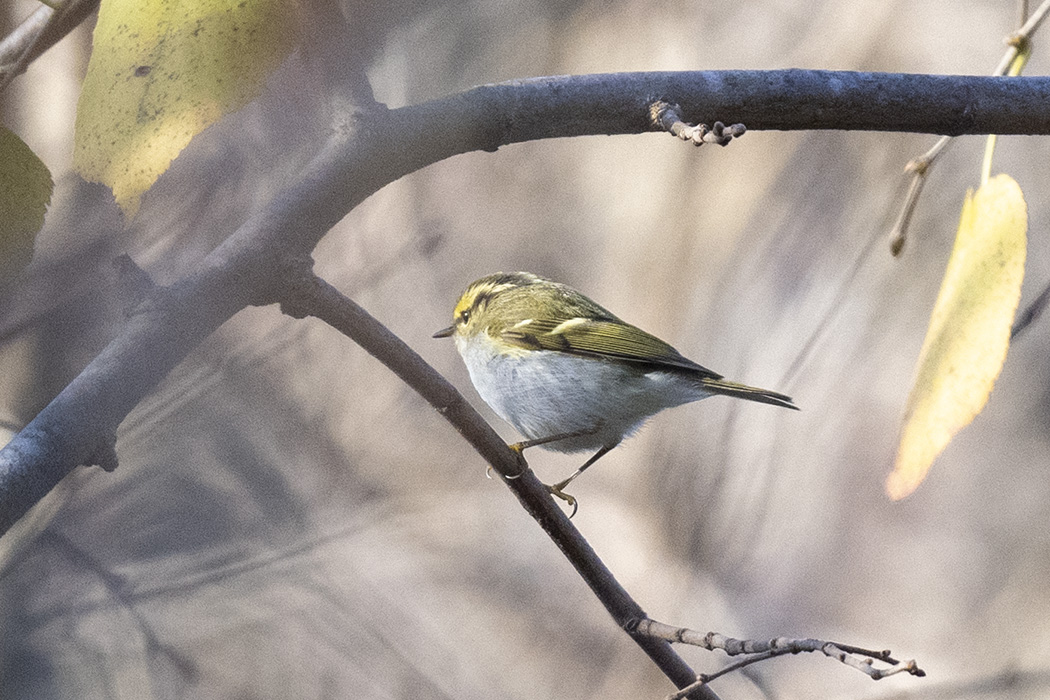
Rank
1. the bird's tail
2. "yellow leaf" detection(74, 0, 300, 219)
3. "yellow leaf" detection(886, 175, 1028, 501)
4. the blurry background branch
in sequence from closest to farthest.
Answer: "yellow leaf" detection(74, 0, 300, 219) → the blurry background branch → "yellow leaf" detection(886, 175, 1028, 501) → the bird's tail

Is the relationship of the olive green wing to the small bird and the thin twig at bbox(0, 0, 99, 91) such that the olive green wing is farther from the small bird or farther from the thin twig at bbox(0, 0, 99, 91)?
the thin twig at bbox(0, 0, 99, 91)

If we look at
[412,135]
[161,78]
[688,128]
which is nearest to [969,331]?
[688,128]

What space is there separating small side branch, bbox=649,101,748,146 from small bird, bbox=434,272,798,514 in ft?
1.14

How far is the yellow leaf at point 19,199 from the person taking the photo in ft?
1.34

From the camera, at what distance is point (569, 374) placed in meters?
1.00

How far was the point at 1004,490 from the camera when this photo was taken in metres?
1.93

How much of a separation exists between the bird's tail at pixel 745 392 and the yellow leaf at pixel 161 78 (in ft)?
1.80

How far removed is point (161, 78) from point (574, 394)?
2.09ft

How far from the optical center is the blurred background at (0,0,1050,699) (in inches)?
71.9

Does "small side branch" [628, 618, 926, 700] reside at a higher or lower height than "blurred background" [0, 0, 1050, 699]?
lower

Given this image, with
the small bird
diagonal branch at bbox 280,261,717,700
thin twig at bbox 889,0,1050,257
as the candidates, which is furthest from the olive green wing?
diagonal branch at bbox 280,261,717,700

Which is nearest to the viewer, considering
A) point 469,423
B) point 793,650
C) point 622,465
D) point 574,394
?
point 793,650

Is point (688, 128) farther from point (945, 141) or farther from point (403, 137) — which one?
point (945, 141)

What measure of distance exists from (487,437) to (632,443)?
1.49 metres
